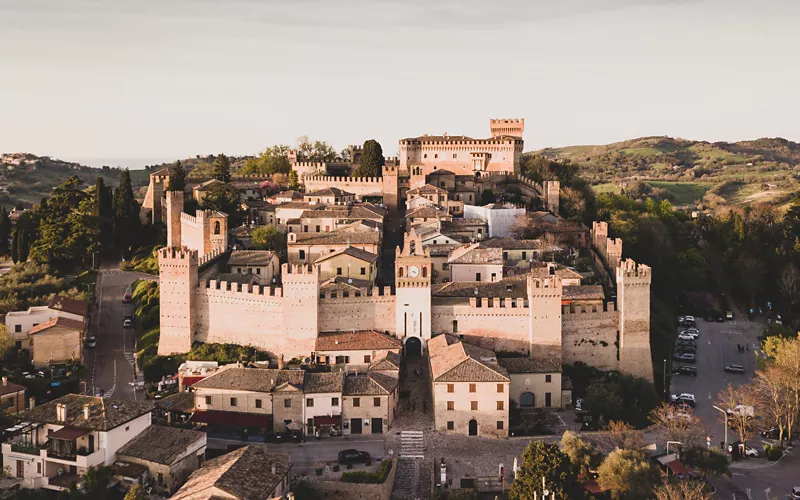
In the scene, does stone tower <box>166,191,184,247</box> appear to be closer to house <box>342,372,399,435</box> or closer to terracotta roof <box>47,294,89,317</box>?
terracotta roof <box>47,294,89,317</box>

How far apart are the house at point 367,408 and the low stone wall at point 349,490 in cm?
371

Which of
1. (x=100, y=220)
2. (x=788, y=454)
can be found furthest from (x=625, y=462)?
(x=100, y=220)

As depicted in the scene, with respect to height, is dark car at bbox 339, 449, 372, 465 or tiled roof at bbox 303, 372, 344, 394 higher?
tiled roof at bbox 303, 372, 344, 394

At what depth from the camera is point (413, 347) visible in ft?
105

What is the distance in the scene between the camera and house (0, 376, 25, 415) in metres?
28.5

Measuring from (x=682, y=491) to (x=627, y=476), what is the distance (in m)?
1.39

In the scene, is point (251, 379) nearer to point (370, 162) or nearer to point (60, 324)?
point (60, 324)

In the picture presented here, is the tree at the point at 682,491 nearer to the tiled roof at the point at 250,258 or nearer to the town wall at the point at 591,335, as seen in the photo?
the town wall at the point at 591,335

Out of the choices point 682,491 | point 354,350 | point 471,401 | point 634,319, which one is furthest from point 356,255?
point 682,491

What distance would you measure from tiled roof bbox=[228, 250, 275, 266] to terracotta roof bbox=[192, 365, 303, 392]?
7978 mm

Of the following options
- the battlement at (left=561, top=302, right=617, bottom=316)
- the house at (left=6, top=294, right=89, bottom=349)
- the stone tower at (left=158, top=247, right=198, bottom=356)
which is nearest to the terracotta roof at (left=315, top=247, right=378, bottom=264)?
the stone tower at (left=158, top=247, right=198, bottom=356)

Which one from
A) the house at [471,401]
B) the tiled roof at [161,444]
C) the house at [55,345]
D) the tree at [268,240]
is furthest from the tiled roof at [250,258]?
the house at [471,401]

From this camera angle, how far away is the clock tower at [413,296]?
31.8 meters

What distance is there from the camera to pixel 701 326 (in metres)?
42.2
